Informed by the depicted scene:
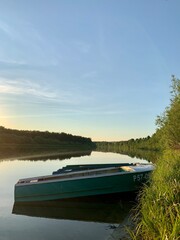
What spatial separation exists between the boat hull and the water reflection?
0.23 metres

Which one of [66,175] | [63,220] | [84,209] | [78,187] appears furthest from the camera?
[66,175]

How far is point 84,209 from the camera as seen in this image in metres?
12.1

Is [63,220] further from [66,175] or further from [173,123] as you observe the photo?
[173,123]

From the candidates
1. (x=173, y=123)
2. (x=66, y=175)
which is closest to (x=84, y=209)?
(x=66, y=175)

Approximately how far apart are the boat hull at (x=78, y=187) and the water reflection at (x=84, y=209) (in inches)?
9.2

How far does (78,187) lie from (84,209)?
3.60ft

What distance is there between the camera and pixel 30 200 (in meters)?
13.2

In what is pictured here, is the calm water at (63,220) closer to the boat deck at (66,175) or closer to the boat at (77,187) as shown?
the boat at (77,187)

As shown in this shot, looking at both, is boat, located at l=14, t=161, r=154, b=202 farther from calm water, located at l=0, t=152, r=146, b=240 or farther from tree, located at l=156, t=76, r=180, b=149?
tree, located at l=156, t=76, r=180, b=149

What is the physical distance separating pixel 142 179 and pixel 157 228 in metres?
8.42

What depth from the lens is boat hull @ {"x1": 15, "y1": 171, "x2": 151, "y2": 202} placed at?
42.3 feet

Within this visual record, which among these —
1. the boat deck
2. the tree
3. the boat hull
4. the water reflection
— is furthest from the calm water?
the tree

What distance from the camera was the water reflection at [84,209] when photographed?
10.9 meters

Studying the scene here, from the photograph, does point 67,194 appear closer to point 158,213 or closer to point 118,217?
point 118,217
